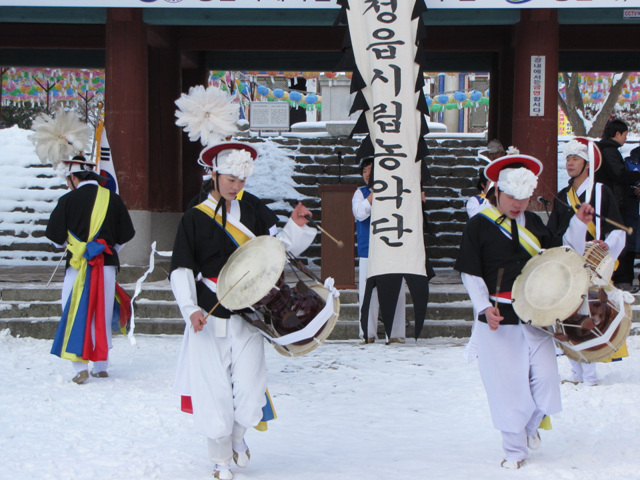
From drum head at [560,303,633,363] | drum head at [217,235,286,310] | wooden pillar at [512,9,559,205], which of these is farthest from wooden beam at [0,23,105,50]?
drum head at [560,303,633,363]

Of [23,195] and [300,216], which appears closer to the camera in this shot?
[300,216]

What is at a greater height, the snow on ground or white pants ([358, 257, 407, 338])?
white pants ([358, 257, 407, 338])

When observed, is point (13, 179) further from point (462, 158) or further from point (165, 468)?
point (165, 468)

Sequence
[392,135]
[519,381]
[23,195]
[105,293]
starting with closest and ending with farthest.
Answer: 1. [519,381]
2. [105,293]
3. [392,135]
4. [23,195]

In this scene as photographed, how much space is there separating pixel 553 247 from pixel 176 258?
6.62 ft

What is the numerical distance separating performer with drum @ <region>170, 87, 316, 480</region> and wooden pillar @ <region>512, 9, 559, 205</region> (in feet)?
19.5

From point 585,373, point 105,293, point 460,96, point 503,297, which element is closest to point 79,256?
point 105,293

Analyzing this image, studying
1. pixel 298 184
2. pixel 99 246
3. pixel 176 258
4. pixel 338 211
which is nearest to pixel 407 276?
pixel 338 211

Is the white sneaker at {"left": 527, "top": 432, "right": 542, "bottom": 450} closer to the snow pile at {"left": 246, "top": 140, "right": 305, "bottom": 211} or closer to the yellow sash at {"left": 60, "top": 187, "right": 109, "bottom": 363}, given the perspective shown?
the yellow sash at {"left": 60, "top": 187, "right": 109, "bottom": 363}

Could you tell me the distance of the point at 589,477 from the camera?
167 inches

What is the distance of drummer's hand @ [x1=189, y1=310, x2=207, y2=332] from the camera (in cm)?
410

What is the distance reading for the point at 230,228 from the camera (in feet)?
14.6

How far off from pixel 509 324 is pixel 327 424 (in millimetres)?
1556

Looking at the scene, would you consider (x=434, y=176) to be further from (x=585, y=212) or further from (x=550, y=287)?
(x=550, y=287)
